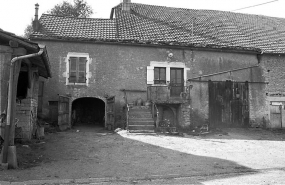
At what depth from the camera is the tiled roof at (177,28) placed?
50.6 ft

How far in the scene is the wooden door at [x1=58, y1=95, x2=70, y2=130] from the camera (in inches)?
510

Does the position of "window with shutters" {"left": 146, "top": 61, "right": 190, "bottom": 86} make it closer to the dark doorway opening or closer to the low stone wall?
the dark doorway opening

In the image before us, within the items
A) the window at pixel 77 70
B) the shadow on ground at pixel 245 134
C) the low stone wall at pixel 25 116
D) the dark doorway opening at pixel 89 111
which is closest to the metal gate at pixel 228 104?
the shadow on ground at pixel 245 134

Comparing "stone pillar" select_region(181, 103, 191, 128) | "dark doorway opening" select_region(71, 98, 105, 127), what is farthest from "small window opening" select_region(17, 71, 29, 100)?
"stone pillar" select_region(181, 103, 191, 128)

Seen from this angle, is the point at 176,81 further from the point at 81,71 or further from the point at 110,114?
the point at 81,71

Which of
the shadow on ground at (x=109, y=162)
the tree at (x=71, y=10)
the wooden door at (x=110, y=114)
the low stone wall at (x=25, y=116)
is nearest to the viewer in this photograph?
the shadow on ground at (x=109, y=162)

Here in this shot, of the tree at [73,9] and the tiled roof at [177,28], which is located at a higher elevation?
the tree at [73,9]

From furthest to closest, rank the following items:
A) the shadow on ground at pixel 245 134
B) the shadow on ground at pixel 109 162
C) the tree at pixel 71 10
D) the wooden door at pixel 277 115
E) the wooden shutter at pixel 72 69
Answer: the tree at pixel 71 10 < the wooden door at pixel 277 115 < the wooden shutter at pixel 72 69 < the shadow on ground at pixel 245 134 < the shadow on ground at pixel 109 162

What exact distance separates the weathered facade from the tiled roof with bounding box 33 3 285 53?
0.06 metres

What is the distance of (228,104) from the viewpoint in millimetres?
16203

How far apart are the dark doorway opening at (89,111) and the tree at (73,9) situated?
46.8 ft

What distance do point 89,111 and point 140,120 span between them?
5.25m

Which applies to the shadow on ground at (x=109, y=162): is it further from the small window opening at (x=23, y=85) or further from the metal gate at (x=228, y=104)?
the metal gate at (x=228, y=104)

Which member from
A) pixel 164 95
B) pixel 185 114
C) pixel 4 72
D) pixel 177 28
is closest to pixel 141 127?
pixel 164 95
